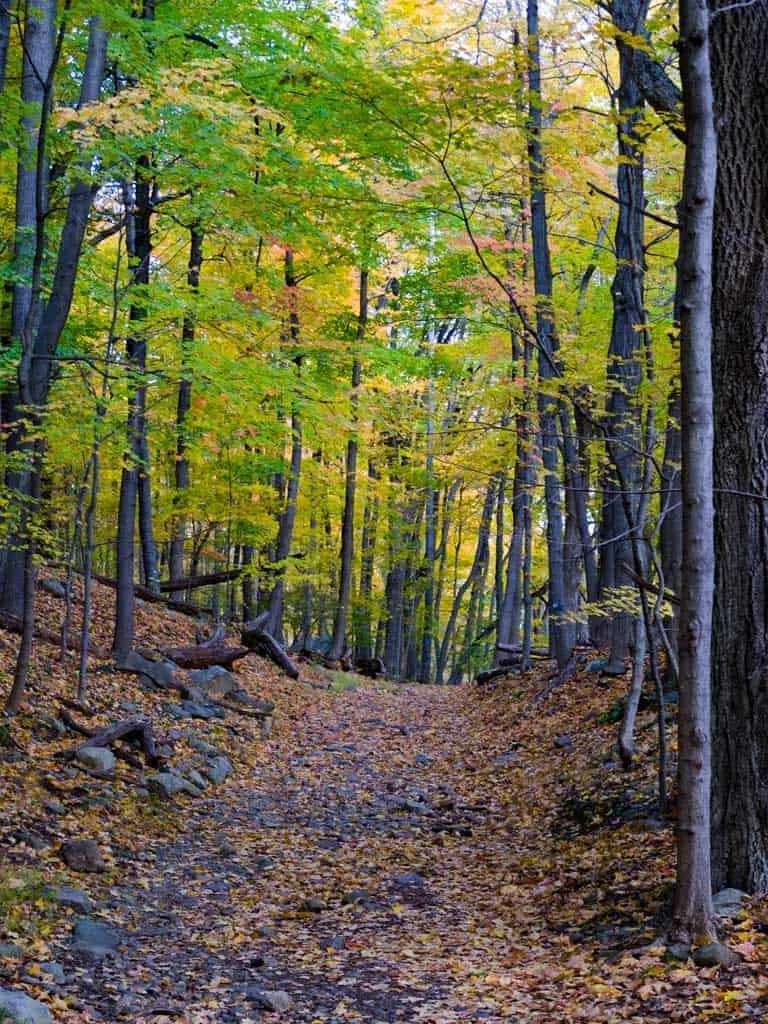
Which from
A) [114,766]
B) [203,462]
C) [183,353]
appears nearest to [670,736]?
[114,766]

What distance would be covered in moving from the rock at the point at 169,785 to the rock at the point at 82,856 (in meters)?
1.75

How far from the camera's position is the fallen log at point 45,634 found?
10422 mm

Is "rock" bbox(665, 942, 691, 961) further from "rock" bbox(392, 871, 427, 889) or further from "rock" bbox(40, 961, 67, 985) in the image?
"rock" bbox(40, 961, 67, 985)

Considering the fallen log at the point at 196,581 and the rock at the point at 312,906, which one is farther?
the fallen log at the point at 196,581

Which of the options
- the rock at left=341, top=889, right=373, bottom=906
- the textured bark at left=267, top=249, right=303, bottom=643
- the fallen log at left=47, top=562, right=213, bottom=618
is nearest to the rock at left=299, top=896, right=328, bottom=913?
the rock at left=341, top=889, right=373, bottom=906

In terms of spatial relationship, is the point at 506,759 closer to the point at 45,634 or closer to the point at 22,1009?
the point at 45,634

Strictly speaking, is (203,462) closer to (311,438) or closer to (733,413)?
(311,438)

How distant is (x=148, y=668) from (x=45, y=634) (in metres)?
1.40

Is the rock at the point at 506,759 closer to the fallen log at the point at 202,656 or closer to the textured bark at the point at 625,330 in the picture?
the textured bark at the point at 625,330

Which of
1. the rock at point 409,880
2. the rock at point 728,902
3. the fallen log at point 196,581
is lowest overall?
the rock at point 409,880

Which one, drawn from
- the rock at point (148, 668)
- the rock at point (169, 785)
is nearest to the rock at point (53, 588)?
the rock at point (148, 668)

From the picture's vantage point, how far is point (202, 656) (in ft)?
43.5

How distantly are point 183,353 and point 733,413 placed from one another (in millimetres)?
8238

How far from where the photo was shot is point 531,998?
444 centimetres
